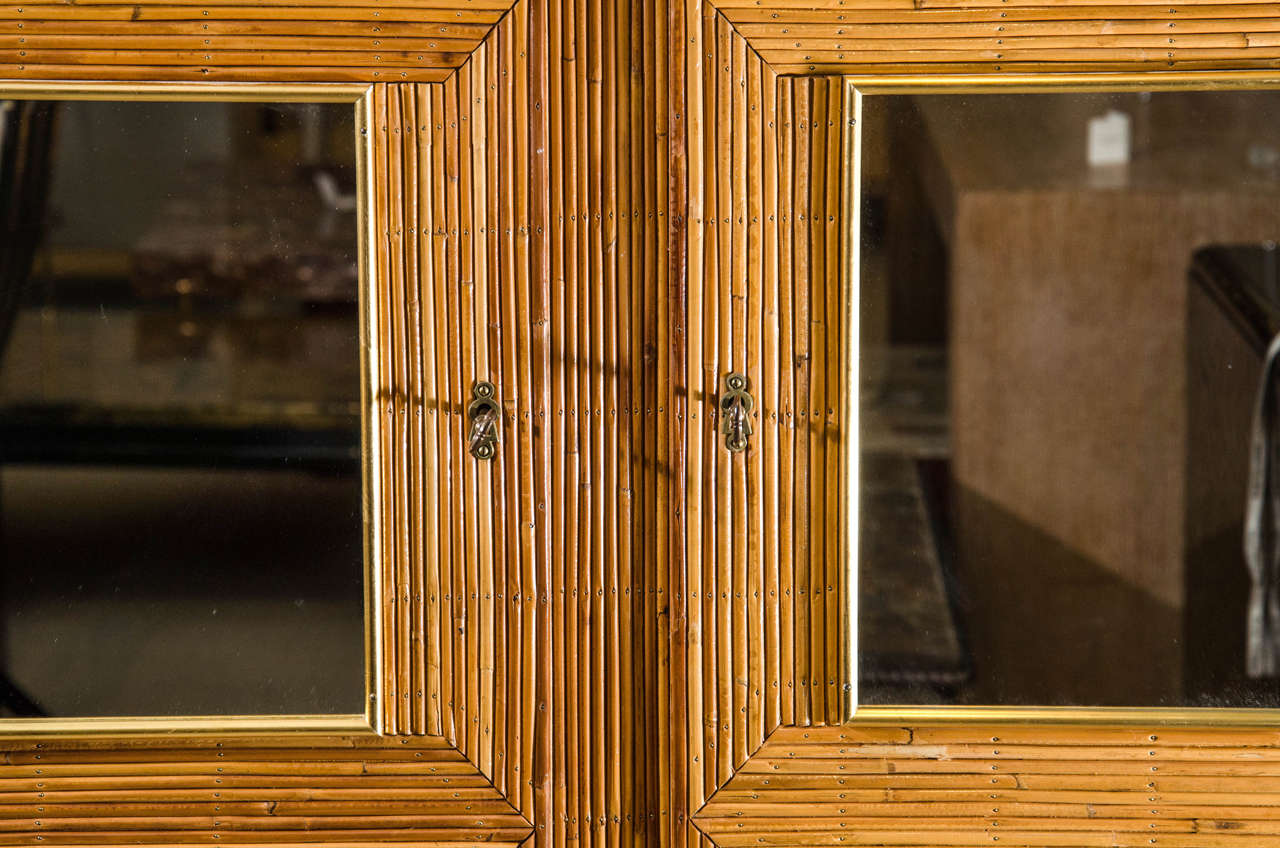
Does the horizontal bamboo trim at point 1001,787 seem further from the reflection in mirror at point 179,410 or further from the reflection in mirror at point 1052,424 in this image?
the reflection in mirror at point 179,410

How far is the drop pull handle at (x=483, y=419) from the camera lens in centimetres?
92

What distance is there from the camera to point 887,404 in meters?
0.95

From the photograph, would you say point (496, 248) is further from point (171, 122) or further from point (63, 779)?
point (63, 779)

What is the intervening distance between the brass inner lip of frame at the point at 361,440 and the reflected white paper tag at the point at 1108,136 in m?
0.74

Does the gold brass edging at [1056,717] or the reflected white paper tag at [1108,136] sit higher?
the reflected white paper tag at [1108,136]

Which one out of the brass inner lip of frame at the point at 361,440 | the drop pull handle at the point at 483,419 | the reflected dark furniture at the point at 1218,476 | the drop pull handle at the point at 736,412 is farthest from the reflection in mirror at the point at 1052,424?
the brass inner lip of frame at the point at 361,440

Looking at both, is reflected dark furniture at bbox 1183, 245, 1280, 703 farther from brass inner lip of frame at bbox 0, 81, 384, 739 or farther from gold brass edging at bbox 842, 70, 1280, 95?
brass inner lip of frame at bbox 0, 81, 384, 739

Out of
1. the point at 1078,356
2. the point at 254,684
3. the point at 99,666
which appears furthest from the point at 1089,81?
the point at 99,666

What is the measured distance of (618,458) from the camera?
3.11 feet

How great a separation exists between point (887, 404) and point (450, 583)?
0.48 metres

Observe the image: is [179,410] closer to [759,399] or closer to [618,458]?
[618,458]

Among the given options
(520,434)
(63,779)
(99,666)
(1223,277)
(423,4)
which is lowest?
(63,779)

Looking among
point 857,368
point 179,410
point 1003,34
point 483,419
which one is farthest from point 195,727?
point 1003,34

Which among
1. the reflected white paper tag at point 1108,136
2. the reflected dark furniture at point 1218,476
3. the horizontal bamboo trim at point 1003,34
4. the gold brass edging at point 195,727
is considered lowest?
the gold brass edging at point 195,727
